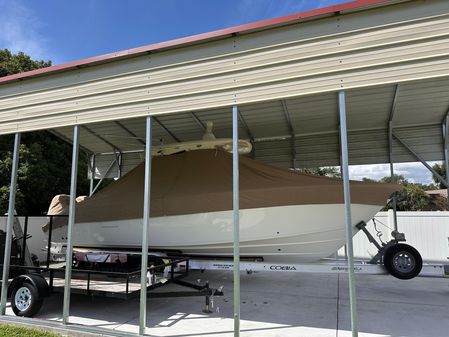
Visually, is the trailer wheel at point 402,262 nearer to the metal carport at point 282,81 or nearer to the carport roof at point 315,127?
the metal carport at point 282,81

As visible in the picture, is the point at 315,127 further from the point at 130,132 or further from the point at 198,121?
the point at 130,132

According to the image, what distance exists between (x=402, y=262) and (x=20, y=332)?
18.0 feet

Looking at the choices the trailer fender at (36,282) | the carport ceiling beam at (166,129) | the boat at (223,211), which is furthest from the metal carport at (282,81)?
the boat at (223,211)

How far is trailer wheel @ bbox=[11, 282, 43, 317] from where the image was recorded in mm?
5223

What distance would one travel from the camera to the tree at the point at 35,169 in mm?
13375

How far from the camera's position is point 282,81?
423 cm

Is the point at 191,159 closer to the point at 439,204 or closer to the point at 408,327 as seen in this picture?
the point at 408,327

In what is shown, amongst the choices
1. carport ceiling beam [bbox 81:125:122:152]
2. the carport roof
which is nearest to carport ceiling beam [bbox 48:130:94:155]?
the carport roof

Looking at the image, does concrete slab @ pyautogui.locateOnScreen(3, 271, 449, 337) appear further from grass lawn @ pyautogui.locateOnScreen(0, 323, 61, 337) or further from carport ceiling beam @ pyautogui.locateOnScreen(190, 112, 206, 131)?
carport ceiling beam @ pyautogui.locateOnScreen(190, 112, 206, 131)

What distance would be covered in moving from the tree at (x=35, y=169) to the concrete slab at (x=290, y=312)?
8486 mm

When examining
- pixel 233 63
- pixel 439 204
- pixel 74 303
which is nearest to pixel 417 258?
pixel 233 63

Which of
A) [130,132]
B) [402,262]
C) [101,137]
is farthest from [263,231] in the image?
[101,137]

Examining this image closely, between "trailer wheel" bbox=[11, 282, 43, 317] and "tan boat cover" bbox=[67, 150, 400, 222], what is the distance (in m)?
1.78

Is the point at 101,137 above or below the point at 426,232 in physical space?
above
